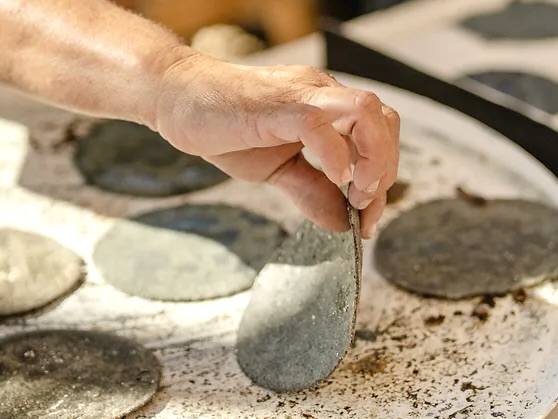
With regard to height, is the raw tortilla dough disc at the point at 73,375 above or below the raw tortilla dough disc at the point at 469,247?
below

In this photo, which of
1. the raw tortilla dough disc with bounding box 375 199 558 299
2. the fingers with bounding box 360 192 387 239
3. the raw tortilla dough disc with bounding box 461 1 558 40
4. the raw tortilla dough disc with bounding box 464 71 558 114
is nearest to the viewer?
the fingers with bounding box 360 192 387 239

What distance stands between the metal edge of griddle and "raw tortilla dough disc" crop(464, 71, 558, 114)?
15 centimetres

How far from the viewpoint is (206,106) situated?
3.00ft

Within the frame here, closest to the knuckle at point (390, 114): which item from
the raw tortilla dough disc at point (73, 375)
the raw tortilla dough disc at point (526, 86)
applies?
the raw tortilla dough disc at point (73, 375)

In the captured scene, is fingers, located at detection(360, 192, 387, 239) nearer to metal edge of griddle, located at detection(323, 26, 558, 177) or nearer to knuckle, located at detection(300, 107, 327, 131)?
knuckle, located at detection(300, 107, 327, 131)

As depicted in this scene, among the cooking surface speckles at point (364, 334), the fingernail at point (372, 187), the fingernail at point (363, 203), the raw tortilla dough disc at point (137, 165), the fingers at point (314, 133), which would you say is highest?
the fingers at point (314, 133)

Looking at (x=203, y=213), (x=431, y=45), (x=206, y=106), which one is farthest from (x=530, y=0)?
(x=206, y=106)

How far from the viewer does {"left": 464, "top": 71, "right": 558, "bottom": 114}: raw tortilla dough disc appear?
143cm

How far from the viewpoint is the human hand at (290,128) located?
2.76ft

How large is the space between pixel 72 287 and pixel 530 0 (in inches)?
47.6

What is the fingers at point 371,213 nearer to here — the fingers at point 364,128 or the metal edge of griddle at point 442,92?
the fingers at point 364,128

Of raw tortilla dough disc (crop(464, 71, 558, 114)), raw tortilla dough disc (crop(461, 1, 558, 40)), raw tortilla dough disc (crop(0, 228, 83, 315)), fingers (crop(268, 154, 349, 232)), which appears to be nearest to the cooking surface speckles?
raw tortilla dough disc (crop(0, 228, 83, 315))

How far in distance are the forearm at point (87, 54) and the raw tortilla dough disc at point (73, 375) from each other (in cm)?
27

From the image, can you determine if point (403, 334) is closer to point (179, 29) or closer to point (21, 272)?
point (21, 272)
